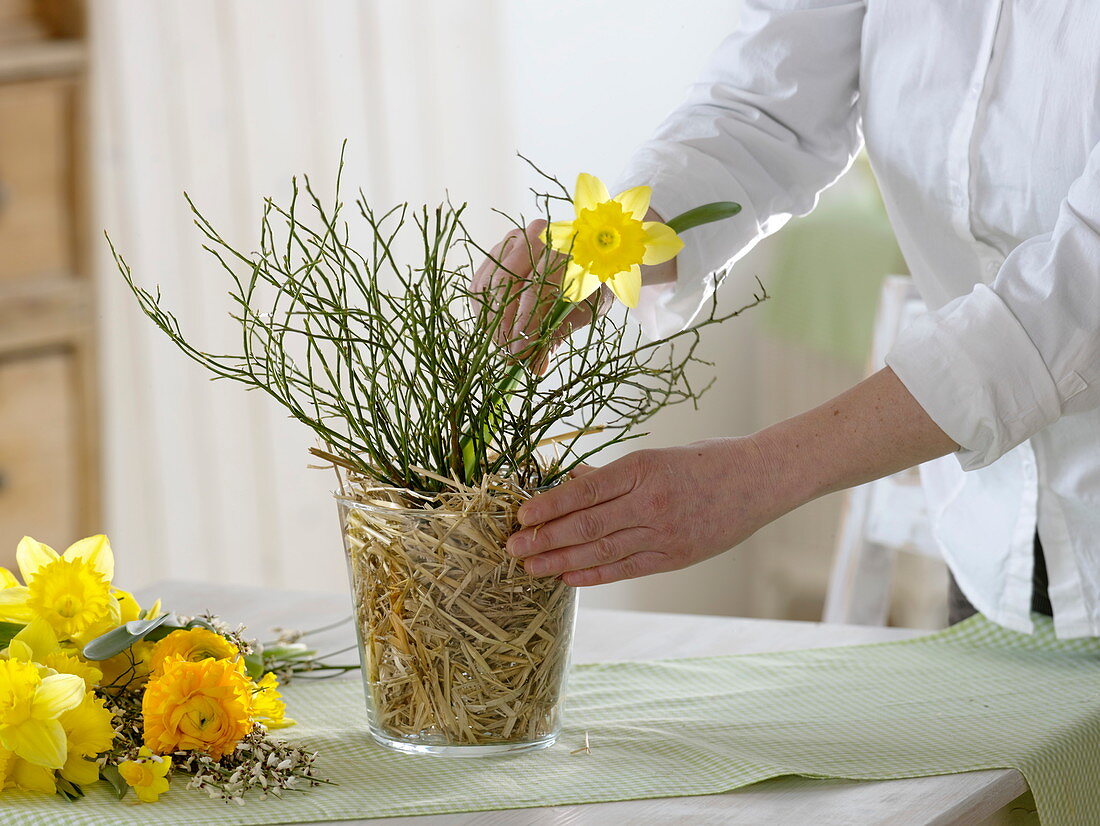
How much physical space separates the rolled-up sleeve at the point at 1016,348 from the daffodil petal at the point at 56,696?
46 centimetres

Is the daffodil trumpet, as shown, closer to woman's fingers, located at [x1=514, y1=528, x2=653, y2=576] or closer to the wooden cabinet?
woman's fingers, located at [x1=514, y1=528, x2=653, y2=576]

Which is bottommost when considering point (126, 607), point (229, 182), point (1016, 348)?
point (126, 607)

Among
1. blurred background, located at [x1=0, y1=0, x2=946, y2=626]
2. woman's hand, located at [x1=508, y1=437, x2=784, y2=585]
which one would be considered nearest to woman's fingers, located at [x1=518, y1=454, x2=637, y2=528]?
woman's hand, located at [x1=508, y1=437, x2=784, y2=585]

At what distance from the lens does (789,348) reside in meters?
2.58

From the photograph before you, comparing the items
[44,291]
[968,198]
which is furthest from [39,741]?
[44,291]

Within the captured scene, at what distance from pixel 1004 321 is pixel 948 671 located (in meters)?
0.28

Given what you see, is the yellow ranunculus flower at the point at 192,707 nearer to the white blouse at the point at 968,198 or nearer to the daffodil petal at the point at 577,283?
the daffodil petal at the point at 577,283

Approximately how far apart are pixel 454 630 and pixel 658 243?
22cm

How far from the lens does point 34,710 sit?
25.8 inches

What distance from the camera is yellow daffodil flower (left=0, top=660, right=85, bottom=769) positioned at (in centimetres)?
65

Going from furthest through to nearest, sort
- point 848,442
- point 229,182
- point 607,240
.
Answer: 1. point 229,182
2. point 848,442
3. point 607,240

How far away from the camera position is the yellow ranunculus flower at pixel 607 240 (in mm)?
648

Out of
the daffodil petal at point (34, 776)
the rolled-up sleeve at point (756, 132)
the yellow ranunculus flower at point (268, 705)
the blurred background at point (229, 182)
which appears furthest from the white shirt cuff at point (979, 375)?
the blurred background at point (229, 182)

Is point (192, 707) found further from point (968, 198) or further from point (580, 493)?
point (968, 198)
